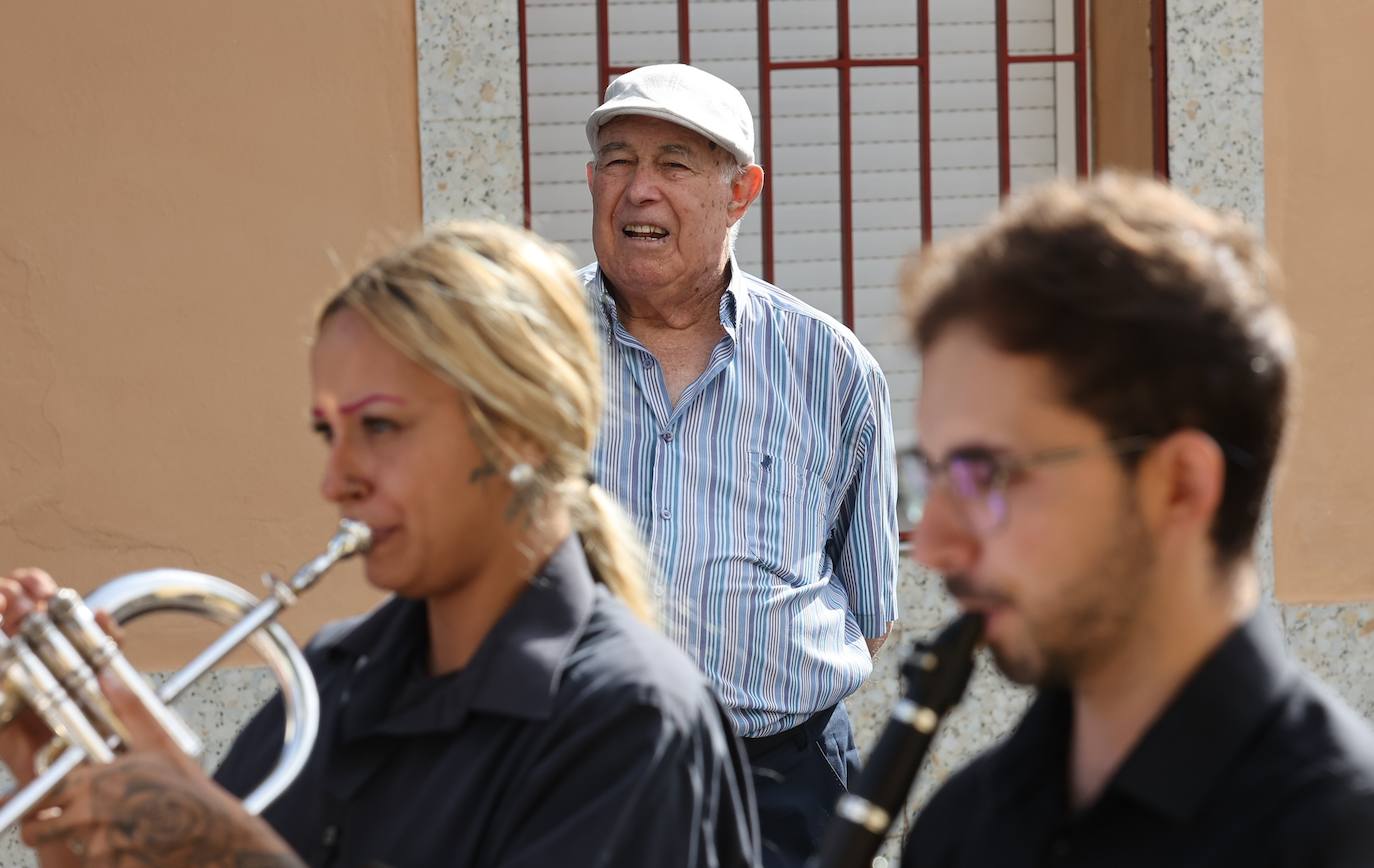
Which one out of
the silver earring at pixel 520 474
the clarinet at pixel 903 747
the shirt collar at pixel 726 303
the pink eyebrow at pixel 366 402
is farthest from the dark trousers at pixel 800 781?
the clarinet at pixel 903 747

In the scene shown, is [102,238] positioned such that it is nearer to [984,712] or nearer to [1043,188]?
[984,712]

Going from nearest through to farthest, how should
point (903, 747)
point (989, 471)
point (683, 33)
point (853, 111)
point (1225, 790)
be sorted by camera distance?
point (1225, 790) < point (989, 471) < point (903, 747) < point (683, 33) < point (853, 111)

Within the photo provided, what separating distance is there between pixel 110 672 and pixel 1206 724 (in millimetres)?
1169

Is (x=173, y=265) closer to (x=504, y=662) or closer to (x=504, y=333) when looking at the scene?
(x=504, y=333)

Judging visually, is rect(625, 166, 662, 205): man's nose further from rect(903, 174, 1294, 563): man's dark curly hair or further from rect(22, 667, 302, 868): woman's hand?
rect(903, 174, 1294, 563): man's dark curly hair

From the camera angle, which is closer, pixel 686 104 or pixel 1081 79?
pixel 686 104

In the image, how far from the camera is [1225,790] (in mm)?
1544

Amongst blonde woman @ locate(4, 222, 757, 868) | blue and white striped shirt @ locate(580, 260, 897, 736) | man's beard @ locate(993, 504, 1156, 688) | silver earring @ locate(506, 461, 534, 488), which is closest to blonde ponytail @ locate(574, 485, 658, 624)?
blonde woman @ locate(4, 222, 757, 868)

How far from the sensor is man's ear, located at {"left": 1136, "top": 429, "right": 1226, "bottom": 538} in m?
1.60

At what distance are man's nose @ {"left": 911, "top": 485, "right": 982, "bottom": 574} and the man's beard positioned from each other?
0.08m

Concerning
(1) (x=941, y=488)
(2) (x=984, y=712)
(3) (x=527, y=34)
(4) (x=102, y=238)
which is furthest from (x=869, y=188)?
(1) (x=941, y=488)

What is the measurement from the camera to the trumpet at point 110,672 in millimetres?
2066

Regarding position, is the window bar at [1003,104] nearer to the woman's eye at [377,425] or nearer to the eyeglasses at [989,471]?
the woman's eye at [377,425]

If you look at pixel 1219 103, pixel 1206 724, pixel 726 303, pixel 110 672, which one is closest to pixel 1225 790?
pixel 1206 724
